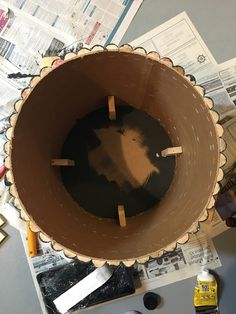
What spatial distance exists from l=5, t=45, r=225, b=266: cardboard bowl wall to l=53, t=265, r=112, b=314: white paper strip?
0.09 metres

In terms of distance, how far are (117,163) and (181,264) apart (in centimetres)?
21

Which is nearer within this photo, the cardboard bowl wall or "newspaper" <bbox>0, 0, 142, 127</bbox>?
the cardboard bowl wall

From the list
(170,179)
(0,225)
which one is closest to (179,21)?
(170,179)

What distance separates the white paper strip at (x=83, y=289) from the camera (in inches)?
28.4

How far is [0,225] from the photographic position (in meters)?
0.74

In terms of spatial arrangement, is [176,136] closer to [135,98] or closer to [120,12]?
[135,98]

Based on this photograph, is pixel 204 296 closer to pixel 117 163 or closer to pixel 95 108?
pixel 117 163

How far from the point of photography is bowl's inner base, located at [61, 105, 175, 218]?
726 millimetres

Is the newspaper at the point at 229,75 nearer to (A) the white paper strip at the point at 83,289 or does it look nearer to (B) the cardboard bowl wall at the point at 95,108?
(B) the cardboard bowl wall at the point at 95,108

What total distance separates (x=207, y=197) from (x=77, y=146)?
280 millimetres

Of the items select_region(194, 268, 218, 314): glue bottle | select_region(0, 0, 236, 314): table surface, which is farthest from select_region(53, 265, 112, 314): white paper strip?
select_region(194, 268, 218, 314): glue bottle

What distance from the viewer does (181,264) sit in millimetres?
737

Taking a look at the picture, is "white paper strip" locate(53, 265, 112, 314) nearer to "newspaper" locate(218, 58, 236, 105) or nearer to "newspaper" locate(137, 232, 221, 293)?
"newspaper" locate(137, 232, 221, 293)

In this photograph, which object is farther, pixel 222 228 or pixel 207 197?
pixel 222 228
